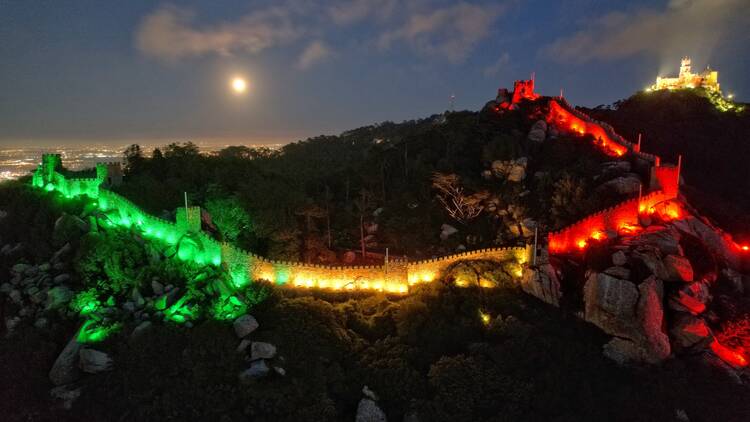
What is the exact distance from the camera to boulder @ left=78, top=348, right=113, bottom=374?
2298 cm

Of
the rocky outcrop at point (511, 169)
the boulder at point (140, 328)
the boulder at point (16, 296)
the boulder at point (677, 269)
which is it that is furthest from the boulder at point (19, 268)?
the boulder at point (677, 269)

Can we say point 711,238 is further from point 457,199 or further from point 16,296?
point 16,296

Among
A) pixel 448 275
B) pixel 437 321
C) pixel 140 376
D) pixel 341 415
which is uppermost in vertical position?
pixel 448 275

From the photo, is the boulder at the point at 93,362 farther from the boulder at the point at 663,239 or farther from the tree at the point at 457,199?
the boulder at the point at 663,239

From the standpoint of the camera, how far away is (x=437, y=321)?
25500 millimetres

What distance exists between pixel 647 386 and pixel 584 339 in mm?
3652

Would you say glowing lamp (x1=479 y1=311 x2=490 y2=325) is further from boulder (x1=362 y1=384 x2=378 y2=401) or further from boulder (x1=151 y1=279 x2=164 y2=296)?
boulder (x1=151 y1=279 x2=164 y2=296)

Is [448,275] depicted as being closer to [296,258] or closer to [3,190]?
[296,258]

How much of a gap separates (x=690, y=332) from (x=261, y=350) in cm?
2359

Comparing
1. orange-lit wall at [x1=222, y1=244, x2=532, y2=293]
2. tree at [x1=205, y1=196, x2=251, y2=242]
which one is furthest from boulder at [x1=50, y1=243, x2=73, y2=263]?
orange-lit wall at [x1=222, y1=244, x2=532, y2=293]

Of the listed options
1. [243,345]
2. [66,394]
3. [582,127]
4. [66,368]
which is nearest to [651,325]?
[243,345]

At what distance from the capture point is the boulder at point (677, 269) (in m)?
25.7

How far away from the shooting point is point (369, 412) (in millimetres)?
21141

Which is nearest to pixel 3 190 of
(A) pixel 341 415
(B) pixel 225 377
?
(B) pixel 225 377
